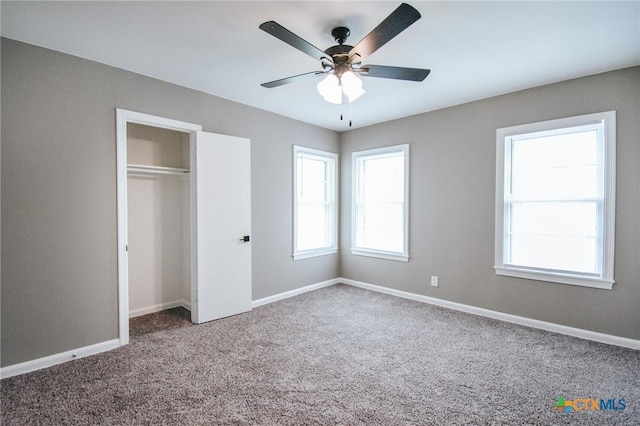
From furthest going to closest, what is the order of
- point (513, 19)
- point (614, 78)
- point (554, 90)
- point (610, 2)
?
point (554, 90), point (614, 78), point (513, 19), point (610, 2)

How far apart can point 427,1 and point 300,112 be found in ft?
8.16

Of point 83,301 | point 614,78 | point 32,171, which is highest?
point 614,78

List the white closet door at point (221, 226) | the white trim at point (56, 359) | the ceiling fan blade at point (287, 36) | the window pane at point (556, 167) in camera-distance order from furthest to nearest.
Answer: the white closet door at point (221, 226) < the window pane at point (556, 167) < the white trim at point (56, 359) < the ceiling fan blade at point (287, 36)

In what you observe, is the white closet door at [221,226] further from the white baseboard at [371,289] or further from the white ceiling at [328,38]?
the white ceiling at [328,38]

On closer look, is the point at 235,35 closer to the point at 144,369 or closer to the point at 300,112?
the point at 300,112

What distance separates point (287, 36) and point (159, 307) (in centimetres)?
366

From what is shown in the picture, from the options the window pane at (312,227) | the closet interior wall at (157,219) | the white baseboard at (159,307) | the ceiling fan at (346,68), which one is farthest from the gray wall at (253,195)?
the ceiling fan at (346,68)

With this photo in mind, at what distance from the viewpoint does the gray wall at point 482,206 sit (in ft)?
9.48

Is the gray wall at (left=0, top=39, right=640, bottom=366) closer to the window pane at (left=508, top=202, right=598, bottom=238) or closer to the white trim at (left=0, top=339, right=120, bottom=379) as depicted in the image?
the white trim at (left=0, top=339, right=120, bottom=379)

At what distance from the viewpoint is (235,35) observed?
2.39 m

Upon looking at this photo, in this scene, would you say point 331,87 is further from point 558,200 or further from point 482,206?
point 558,200

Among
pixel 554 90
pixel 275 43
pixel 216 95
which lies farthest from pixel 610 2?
pixel 216 95

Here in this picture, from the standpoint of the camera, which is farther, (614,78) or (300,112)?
(300,112)

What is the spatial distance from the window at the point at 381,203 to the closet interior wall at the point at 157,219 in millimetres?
2613
